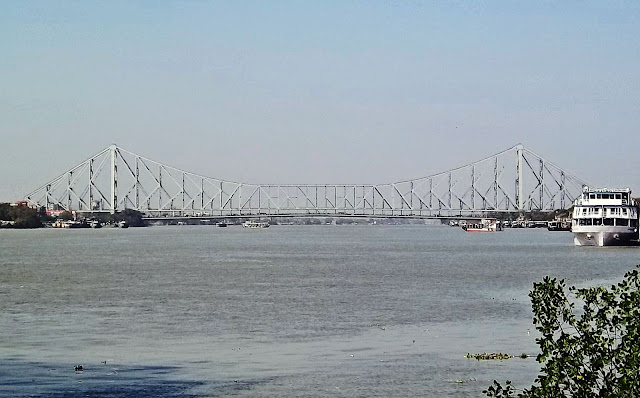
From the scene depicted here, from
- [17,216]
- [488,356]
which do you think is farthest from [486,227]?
[488,356]

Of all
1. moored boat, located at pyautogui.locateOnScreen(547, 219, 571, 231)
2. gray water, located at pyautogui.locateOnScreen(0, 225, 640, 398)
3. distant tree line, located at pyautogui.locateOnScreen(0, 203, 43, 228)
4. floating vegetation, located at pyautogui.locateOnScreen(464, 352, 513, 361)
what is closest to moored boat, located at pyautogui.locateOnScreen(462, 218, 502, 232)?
moored boat, located at pyautogui.locateOnScreen(547, 219, 571, 231)

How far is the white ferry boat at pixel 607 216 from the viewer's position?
86438 millimetres

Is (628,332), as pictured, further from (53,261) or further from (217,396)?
(53,261)

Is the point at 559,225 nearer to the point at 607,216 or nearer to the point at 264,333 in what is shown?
the point at 607,216

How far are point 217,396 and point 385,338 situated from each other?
330 inches

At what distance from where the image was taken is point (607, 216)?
87.9 meters

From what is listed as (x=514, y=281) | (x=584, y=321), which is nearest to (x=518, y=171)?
(x=514, y=281)

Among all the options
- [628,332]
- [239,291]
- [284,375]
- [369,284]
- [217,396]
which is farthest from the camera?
[369,284]

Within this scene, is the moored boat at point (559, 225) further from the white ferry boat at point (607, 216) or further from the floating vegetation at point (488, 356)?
the floating vegetation at point (488, 356)

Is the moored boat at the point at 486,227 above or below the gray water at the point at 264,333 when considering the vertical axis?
above

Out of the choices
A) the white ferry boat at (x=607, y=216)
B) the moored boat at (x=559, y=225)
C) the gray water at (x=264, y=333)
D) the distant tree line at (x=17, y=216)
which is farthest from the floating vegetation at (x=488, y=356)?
the distant tree line at (x=17, y=216)

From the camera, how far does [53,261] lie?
236 ft

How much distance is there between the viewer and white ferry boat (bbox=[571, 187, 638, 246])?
8644 cm

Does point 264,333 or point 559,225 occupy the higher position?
point 559,225
